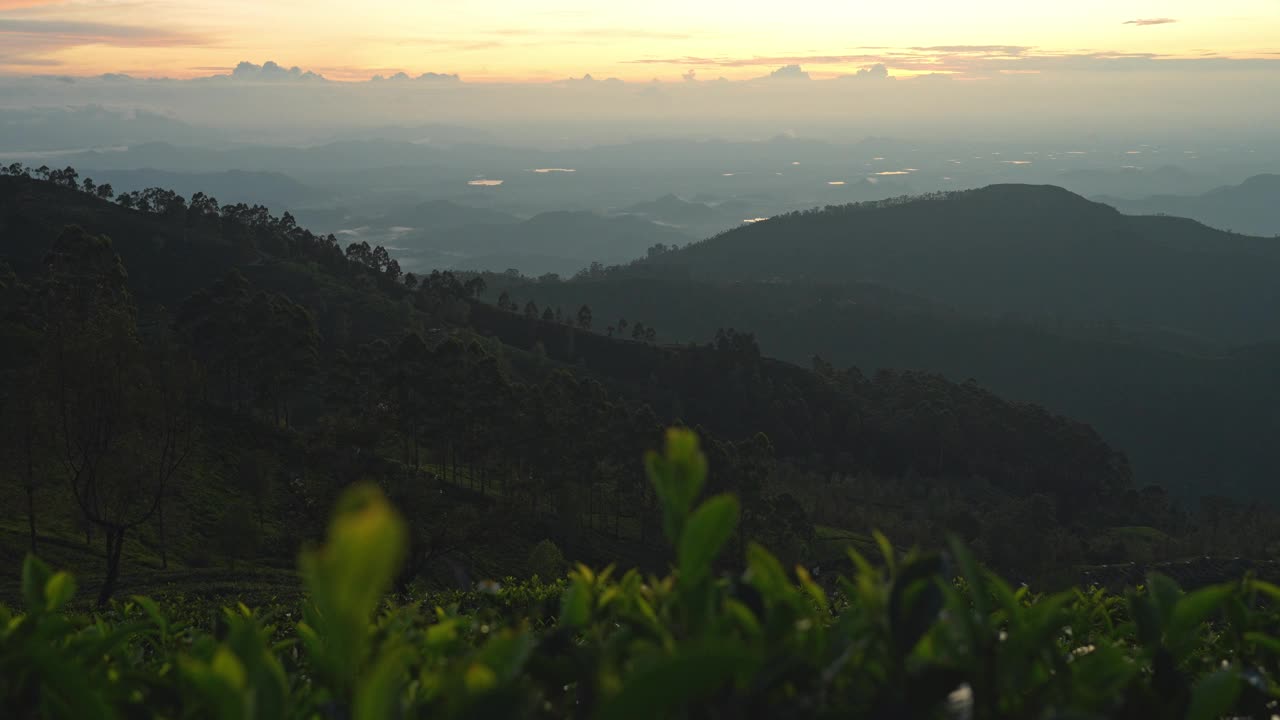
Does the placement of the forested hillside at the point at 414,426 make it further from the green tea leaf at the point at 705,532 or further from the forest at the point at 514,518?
the green tea leaf at the point at 705,532

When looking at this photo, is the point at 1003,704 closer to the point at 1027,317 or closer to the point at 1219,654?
the point at 1219,654

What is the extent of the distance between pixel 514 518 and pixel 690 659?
28.7 metres

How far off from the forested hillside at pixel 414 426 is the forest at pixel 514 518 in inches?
9.8

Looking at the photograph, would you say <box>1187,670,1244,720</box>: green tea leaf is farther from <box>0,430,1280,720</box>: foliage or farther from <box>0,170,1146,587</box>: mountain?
<box>0,170,1146,587</box>: mountain

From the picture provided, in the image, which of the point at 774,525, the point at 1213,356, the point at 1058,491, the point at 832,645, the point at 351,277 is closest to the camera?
the point at 832,645

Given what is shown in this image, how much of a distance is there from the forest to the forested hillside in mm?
249

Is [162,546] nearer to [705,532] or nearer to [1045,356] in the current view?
[705,532]

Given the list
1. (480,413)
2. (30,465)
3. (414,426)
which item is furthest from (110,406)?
(414,426)

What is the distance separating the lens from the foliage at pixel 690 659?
1250 mm

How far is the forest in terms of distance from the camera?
68.4 inches

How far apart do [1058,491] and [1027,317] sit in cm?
10259

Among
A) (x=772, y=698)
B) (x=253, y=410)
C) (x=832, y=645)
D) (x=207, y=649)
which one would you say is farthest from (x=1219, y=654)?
(x=253, y=410)

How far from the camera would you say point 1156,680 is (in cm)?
206

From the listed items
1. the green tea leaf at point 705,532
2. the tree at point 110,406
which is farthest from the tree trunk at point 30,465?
the green tea leaf at point 705,532
